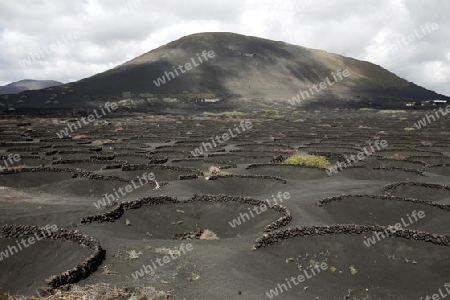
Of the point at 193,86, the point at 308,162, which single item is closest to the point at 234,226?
the point at 308,162

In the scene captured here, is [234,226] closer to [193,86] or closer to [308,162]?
[308,162]

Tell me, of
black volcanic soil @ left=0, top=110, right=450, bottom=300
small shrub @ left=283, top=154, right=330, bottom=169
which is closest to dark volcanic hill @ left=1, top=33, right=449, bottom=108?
small shrub @ left=283, top=154, right=330, bottom=169

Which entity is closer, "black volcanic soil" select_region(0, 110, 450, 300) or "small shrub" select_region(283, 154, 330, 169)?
"black volcanic soil" select_region(0, 110, 450, 300)

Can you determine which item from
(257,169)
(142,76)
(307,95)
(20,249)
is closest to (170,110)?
(142,76)

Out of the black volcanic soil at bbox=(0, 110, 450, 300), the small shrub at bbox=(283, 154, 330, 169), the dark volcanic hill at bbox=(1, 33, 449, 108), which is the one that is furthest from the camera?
the dark volcanic hill at bbox=(1, 33, 449, 108)

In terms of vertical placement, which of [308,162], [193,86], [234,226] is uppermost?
[193,86]

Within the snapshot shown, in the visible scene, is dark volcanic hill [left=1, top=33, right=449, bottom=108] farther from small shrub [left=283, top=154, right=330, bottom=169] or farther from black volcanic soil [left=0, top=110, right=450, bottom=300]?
black volcanic soil [left=0, top=110, right=450, bottom=300]

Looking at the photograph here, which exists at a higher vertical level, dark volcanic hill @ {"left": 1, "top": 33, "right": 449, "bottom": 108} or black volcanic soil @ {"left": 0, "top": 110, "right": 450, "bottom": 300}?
dark volcanic hill @ {"left": 1, "top": 33, "right": 449, "bottom": 108}

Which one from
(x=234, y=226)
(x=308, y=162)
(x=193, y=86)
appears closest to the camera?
(x=234, y=226)
